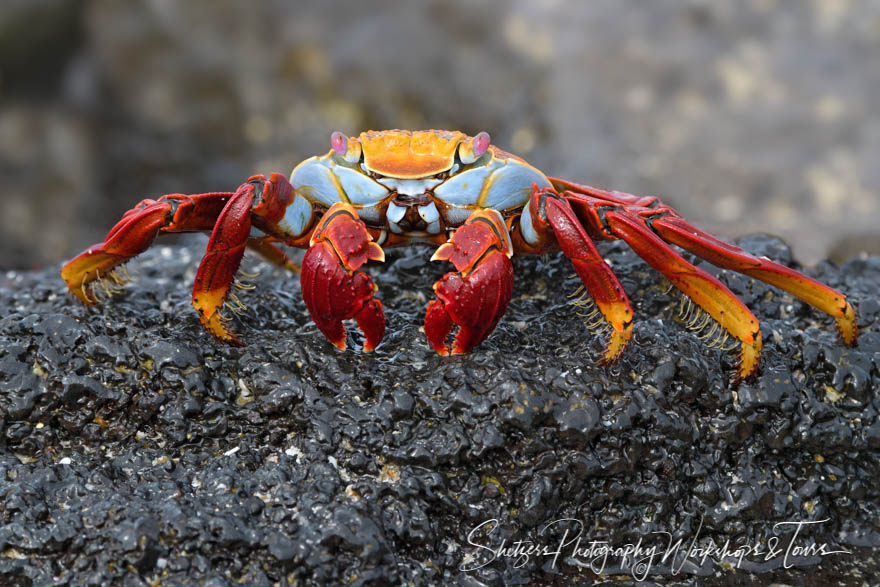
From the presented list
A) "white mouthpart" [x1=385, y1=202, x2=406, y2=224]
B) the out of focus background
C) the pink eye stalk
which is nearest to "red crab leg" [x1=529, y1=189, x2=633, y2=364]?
the pink eye stalk

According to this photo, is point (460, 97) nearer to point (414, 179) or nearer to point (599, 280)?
point (414, 179)

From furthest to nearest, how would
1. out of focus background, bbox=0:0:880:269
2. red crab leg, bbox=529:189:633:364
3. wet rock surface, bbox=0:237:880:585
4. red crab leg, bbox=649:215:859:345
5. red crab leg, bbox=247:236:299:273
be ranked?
out of focus background, bbox=0:0:880:269 → red crab leg, bbox=247:236:299:273 → red crab leg, bbox=649:215:859:345 → red crab leg, bbox=529:189:633:364 → wet rock surface, bbox=0:237:880:585

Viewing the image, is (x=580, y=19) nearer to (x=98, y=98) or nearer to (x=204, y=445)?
(x=98, y=98)

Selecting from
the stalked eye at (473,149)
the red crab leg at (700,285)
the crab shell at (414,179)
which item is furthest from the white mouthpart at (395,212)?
the red crab leg at (700,285)

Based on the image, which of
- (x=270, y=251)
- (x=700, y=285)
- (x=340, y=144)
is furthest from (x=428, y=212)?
(x=700, y=285)

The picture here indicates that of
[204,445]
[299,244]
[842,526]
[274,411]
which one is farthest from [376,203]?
[842,526]

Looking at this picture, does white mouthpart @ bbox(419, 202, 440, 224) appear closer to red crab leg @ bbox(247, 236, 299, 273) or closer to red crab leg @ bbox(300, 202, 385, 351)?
red crab leg @ bbox(300, 202, 385, 351)
